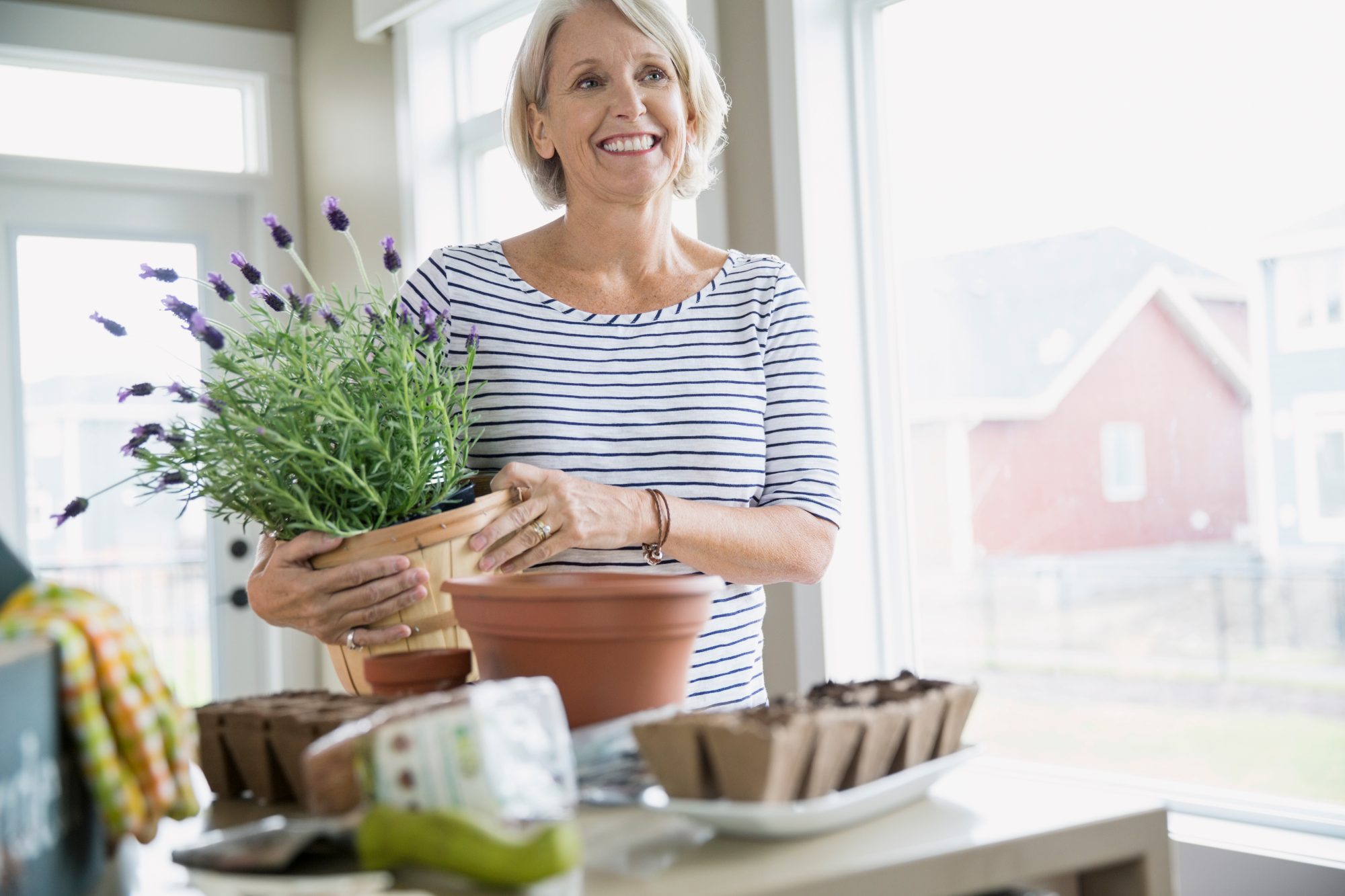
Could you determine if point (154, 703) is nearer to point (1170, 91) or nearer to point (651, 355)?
point (651, 355)

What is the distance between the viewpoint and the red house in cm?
202

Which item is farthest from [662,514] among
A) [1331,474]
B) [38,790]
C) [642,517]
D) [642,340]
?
[1331,474]

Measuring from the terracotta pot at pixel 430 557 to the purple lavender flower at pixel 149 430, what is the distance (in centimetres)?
16

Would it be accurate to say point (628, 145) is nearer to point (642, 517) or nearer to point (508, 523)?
point (642, 517)

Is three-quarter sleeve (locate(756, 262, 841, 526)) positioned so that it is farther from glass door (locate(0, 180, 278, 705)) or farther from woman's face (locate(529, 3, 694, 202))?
glass door (locate(0, 180, 278, 705))

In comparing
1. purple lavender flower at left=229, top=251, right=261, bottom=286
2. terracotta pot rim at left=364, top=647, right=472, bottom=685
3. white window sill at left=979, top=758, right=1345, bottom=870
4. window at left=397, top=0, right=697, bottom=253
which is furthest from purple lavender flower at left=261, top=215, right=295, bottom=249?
window at left=397, top=0, right=697, bottom=253

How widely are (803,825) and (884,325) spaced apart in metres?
2.02

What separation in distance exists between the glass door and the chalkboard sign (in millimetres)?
3459

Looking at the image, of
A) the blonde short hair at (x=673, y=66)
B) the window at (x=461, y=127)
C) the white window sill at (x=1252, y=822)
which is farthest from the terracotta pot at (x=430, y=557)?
the window at (x=461, y=127)

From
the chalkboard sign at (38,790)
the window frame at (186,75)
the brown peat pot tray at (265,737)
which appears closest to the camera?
the chalkboard sign at (38,790)

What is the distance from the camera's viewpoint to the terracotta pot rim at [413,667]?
859 millimetres

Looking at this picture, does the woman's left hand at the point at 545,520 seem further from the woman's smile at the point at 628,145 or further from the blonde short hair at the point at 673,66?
the blonde short hair at the point at 673,66

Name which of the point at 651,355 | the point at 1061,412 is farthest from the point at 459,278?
the point at 1061,412

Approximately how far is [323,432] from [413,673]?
245 mm
